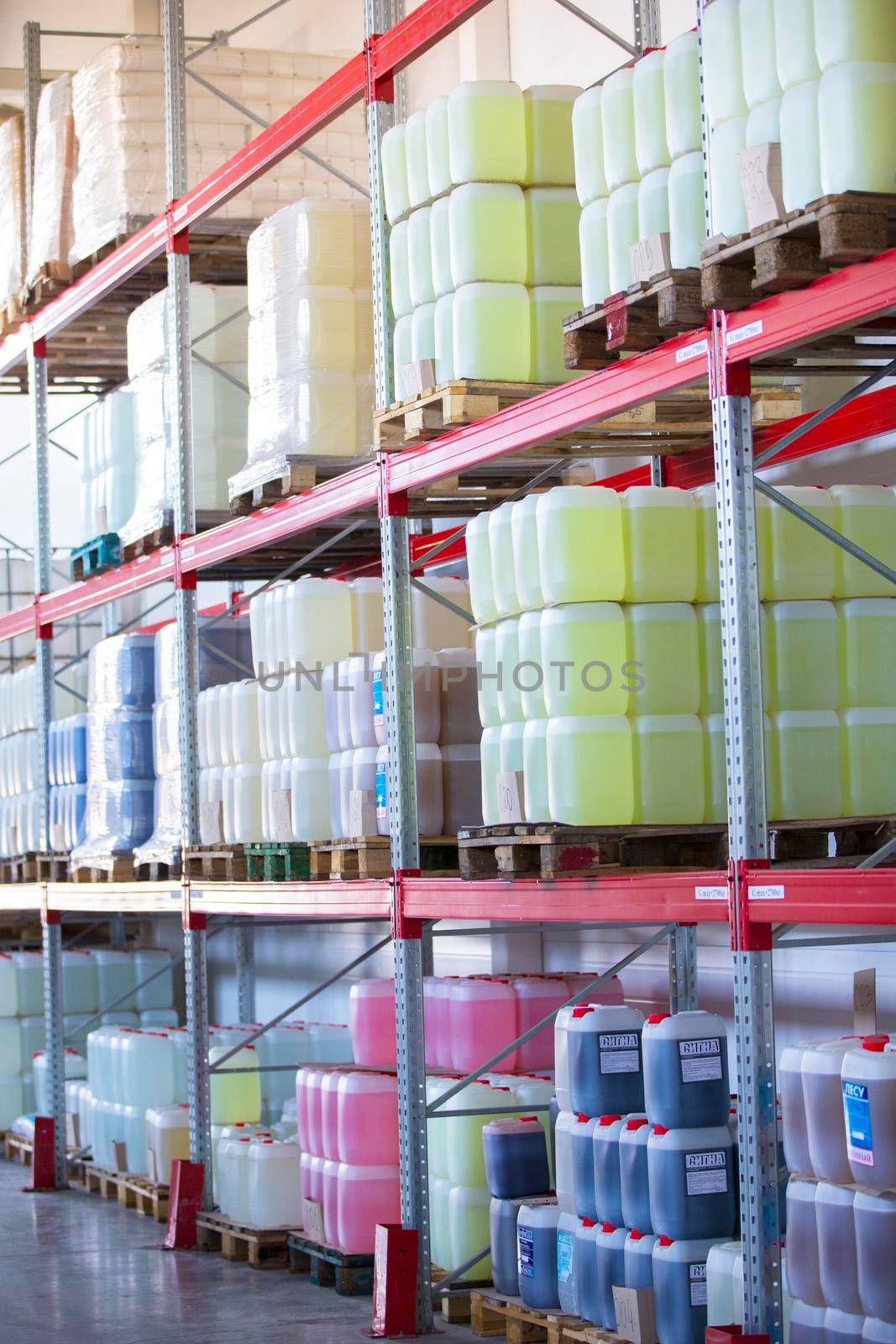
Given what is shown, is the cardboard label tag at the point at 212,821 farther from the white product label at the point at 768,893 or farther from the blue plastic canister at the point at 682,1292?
the white product label at the point at 768,893

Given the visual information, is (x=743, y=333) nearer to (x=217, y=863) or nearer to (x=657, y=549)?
(x=657, y=549)

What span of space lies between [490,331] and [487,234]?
379 mm

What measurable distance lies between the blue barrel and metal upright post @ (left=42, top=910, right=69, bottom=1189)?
18.5ft

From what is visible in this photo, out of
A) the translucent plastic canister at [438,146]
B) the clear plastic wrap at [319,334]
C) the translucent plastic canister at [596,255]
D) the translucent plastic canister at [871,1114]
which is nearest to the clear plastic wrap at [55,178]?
the clear plastic wrap at [319,334]

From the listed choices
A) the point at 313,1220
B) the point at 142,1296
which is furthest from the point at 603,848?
the point at 142,1296

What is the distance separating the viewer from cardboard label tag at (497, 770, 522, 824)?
697cm

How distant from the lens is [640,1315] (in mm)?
6555

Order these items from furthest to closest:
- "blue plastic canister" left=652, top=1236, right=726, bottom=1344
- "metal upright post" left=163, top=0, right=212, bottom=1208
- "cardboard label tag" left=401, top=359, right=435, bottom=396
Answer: "metal upright post" left=163, top=0, right=212, bottom=1208
"cardboard label tag" left=401, top=359, right=435, bottom=396
"blue plastic canister" left=652, top=1236, right=726, bottom=1344

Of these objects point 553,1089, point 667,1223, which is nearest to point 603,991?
point 553,1089

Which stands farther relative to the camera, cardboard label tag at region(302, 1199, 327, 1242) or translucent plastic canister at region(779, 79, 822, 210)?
cardboard label tag at region(302, 1199, 327, 1242)

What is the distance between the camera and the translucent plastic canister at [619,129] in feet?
21.8

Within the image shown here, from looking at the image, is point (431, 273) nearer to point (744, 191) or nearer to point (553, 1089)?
point (744, 191)

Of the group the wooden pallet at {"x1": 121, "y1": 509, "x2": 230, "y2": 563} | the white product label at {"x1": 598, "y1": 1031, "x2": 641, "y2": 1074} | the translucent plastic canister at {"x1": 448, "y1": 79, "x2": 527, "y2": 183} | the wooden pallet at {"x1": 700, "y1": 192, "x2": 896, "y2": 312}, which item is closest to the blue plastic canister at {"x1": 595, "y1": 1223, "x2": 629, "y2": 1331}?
the white product label at {"x1": 598, "y1": 1031, "x2": 641, "y2": 1074}

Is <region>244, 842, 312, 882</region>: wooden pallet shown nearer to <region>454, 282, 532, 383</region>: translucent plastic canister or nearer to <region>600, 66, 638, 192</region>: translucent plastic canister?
<region>454, 282, 532, 383</region>: translucent plastic canister
